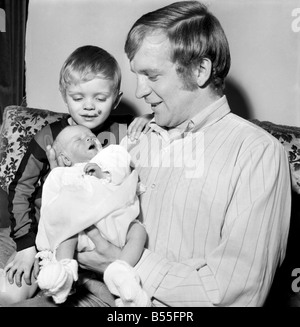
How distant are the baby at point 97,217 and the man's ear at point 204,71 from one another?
31cm

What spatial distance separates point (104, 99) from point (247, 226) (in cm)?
69

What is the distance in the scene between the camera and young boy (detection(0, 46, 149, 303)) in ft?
4.95

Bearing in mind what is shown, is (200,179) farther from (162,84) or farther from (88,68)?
(88,68)

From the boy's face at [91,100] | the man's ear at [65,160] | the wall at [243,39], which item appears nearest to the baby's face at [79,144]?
the man's ear at [65,160]

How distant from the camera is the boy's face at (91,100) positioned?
1.57 m

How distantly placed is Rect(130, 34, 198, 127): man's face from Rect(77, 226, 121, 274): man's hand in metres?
0.40

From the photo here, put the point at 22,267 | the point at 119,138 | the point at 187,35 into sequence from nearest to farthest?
the point at 187,35
the point at 22,267
the point at 119,138

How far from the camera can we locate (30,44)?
229 centimetres

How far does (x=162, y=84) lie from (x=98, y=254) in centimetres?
51

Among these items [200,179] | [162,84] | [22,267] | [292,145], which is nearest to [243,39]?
[292,145]

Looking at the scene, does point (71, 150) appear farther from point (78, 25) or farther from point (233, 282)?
point (78, 25)

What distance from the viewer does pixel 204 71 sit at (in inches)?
55.3

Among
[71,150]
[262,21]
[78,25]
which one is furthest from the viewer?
[78,25]
